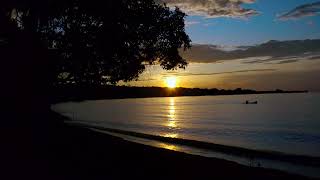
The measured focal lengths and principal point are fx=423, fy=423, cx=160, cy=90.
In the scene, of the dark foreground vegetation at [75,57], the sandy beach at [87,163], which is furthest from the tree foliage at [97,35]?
the sandy beach at [87,163]

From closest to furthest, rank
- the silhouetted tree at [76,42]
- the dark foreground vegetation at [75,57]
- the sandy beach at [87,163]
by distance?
the sandy beach at [87,163]
the dark foreground vegetation at [75,57]
the silhouetted tree at [76,42]

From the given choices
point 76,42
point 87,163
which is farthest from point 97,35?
point 87,163

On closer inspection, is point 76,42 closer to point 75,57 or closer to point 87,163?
point 75,57

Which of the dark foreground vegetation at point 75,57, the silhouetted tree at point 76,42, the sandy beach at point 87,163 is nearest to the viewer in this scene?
the sandy beach at point 87,163

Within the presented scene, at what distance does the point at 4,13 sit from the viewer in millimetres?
22594

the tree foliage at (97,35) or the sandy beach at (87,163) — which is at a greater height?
the tree foliage at (97,35)

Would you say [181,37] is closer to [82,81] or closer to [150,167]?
[82,81]

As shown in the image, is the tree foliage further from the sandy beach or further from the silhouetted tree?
the sandy beach

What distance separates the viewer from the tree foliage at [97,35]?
22.2 m

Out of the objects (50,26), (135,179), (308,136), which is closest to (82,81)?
(50,26)

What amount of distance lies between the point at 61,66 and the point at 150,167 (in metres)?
10.1

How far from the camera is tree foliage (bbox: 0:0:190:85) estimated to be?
72.8 feet

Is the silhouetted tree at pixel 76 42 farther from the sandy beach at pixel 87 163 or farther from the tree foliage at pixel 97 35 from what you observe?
the sandy beach at pixel 87 163

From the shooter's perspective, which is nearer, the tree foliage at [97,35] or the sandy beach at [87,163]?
the sandy beach at [87,163]
